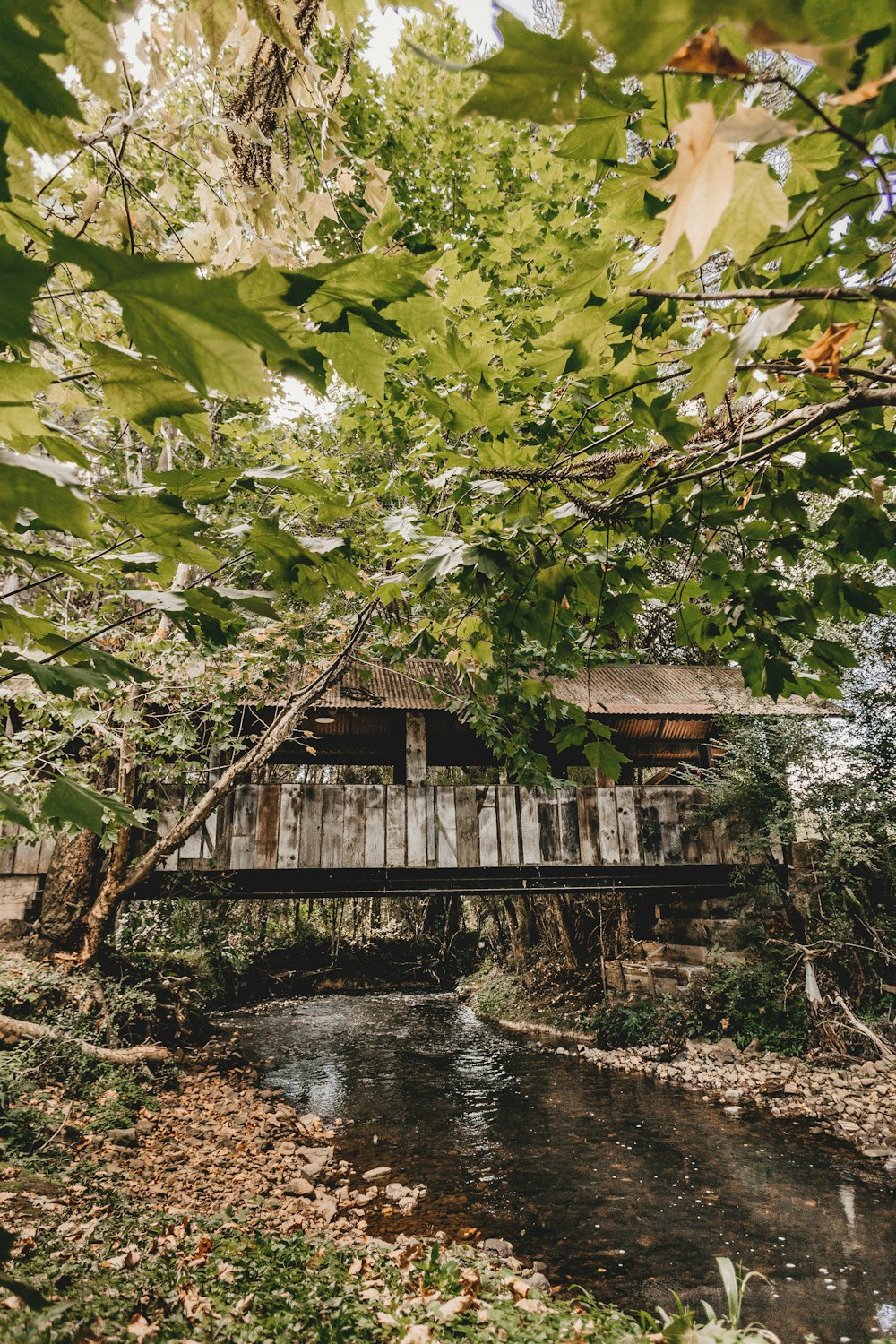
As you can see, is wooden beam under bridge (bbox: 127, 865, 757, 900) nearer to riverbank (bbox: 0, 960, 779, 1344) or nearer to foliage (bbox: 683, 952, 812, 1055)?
foliage (bbox: 683, 952, 812, 1055)

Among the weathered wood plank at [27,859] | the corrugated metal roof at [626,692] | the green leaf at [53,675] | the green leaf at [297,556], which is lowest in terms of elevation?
the weathered wood plank at [27,859]

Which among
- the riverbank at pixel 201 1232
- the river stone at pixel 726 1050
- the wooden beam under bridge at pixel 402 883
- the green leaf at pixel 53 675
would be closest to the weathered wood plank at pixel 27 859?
the wooden beam under bridge at pixel 402 883

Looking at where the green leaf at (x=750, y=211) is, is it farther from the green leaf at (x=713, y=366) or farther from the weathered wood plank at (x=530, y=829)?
the weathered wood plank at (x=530, y=829)

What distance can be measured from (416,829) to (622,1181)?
3.39m

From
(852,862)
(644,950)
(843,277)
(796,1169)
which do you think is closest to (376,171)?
(843,277)

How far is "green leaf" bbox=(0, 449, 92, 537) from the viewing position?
724mm

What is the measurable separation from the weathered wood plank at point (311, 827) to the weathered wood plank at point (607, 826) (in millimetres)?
3121

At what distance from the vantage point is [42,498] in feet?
2.66

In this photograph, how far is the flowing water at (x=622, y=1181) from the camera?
12.4 ft

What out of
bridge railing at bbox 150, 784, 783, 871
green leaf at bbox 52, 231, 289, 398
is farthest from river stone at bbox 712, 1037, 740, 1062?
green leaf at bbox 52, 231, 289, 398

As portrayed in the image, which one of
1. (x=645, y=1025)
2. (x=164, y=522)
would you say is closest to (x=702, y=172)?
(x=164, y=522)

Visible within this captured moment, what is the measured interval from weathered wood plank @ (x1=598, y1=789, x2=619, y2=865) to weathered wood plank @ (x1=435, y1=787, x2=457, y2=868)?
1.73 meters

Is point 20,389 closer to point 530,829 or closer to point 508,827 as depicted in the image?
point 508,827

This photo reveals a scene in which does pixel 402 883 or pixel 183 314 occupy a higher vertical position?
pixel 183 314
